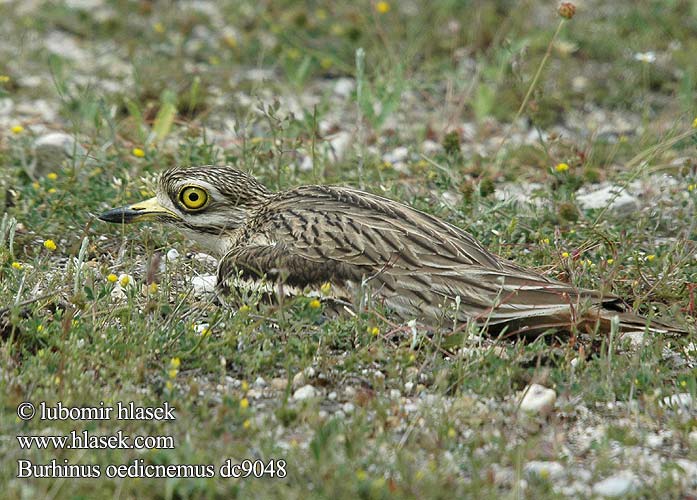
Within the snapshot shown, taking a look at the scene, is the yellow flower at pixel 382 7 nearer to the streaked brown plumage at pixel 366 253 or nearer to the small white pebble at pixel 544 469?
the streaked brown plumage at pixel 366 253

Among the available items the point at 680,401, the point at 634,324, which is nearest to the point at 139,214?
the point at 634,324

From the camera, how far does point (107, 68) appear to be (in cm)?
917

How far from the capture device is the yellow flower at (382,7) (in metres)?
9.59

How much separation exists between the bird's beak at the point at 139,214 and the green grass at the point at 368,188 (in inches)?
6.3

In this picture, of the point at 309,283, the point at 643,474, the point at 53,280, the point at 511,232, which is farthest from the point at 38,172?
the point at 643,474

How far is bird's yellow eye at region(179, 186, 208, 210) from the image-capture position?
5.73 metres

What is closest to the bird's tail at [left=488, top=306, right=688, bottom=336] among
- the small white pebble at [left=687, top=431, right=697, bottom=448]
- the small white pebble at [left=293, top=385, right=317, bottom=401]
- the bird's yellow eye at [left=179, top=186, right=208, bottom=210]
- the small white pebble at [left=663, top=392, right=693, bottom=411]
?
the small white pebble at [left=663, top=392, right=693, bottom=411]

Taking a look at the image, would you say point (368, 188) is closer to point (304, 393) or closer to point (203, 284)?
point (203, 284)

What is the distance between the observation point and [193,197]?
576 centimetres

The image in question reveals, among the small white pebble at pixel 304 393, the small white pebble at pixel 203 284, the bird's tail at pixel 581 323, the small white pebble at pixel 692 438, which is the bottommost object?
the small white pebble at pixel 203 284

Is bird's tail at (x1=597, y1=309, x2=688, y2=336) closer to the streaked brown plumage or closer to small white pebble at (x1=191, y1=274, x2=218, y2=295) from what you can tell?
the streaked brown plumage

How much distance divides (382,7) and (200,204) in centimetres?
441

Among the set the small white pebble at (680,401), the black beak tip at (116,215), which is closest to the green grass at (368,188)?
the small white pebble at (680,401)

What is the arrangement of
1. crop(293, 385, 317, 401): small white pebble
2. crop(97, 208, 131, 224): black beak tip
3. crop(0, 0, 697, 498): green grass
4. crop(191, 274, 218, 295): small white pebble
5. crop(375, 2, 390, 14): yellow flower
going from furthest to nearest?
crop(375, 2, 390, 14): yellow flower, crop(97, 208, 131, 224): black beak tip, crop(191, 274, 218, 295): small white pebble, crop(293, 385, 317, 401): small white pebble, crop(0, 0, 697, 498): green grass
